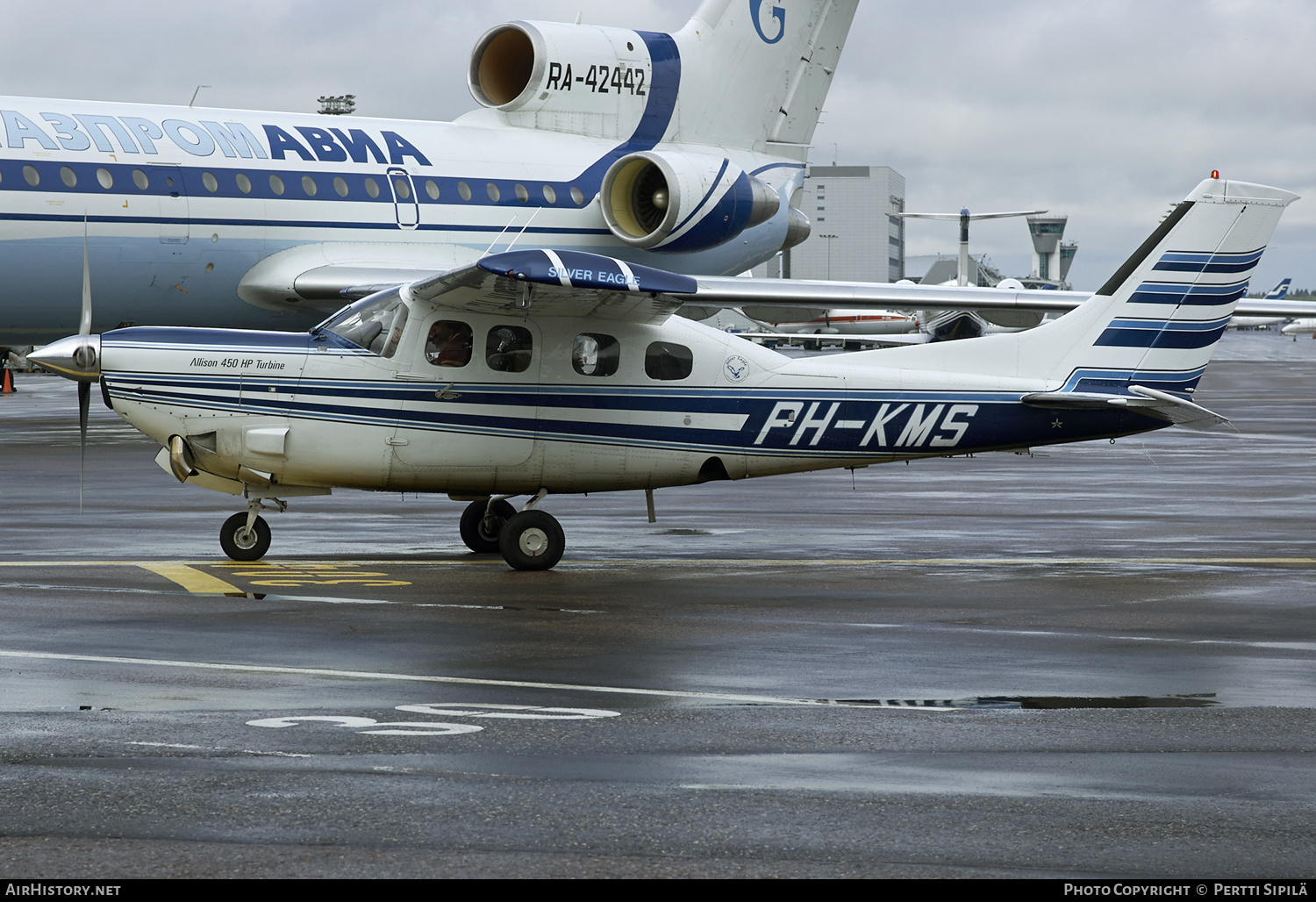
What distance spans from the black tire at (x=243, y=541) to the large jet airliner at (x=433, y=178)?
11.1 m

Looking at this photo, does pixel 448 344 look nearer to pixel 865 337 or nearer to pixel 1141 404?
pixel 1141 404

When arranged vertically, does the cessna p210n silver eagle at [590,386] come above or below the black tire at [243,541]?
above

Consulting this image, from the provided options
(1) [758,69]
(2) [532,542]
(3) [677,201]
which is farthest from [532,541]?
(1) [758,69]

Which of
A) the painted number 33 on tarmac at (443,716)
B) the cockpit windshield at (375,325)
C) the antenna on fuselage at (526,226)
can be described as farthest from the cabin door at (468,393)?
the antenna on fuselage at (526,226)

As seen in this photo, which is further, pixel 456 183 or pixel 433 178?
pixel 456 183

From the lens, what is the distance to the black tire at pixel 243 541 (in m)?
12.3

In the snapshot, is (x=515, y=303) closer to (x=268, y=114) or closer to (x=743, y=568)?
(x=743, y=568)

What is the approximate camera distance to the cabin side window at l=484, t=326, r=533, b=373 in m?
12.4

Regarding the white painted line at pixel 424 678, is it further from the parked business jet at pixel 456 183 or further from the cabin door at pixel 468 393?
the parked business jet at pixel 456 183

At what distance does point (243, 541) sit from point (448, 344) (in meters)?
2.24

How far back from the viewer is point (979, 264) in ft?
470

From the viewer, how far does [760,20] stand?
95.0ft

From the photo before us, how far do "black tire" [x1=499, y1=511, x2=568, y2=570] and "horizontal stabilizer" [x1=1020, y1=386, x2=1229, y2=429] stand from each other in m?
4.11

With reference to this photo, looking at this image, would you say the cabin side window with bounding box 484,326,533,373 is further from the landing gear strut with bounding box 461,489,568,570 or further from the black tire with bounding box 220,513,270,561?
the black tire with bounding box 220,513,270,561
